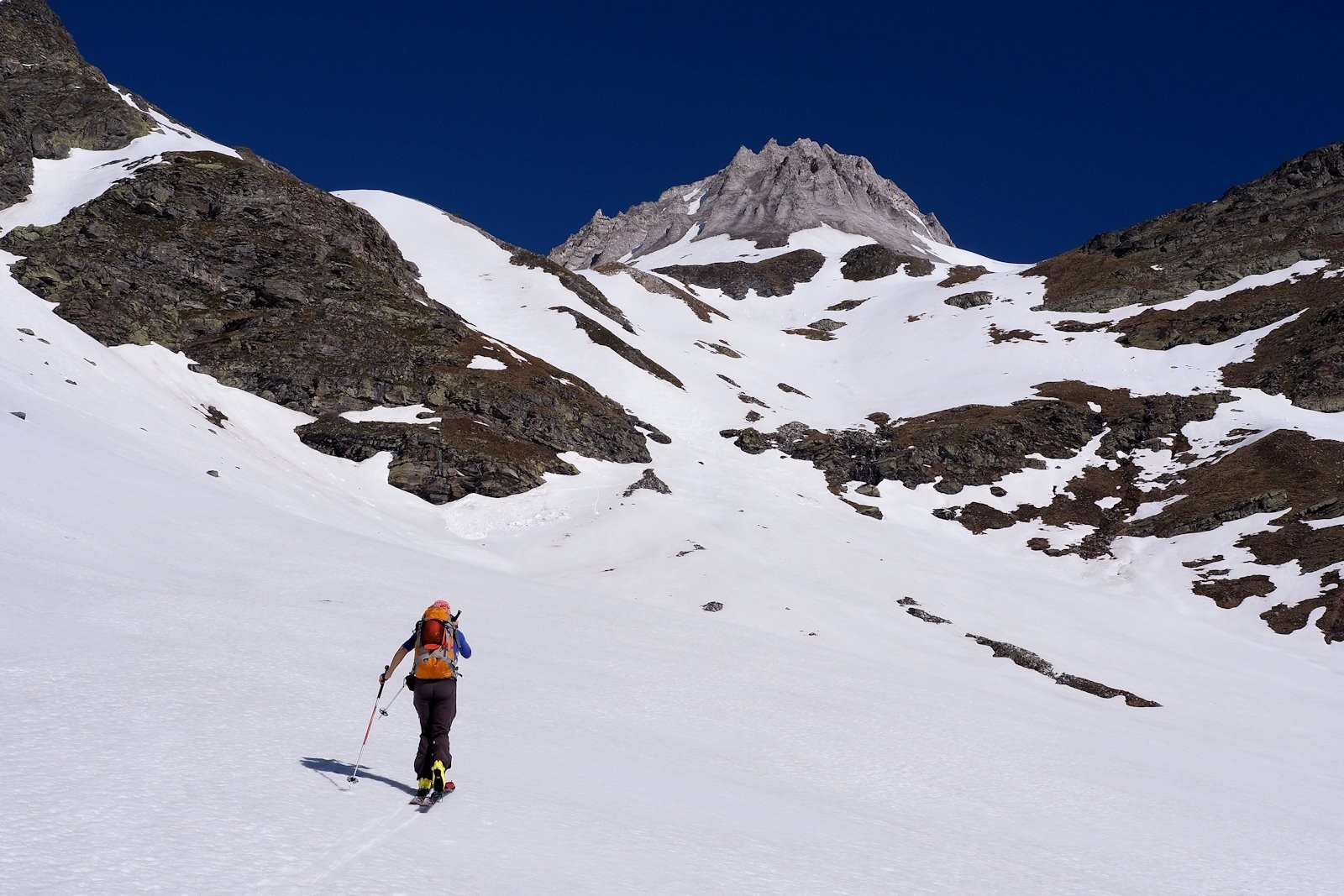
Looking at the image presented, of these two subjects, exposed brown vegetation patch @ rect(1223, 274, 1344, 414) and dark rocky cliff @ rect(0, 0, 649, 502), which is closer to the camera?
dark rocky cliff @ rect(0, 0, 649, 502)

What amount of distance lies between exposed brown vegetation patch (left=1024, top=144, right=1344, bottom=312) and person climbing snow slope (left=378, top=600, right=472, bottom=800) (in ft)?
385

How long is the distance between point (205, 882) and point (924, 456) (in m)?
74.6

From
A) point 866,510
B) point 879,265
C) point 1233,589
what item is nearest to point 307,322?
point 866,510

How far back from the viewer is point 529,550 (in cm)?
4722

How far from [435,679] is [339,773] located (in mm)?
1447

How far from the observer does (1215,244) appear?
114m

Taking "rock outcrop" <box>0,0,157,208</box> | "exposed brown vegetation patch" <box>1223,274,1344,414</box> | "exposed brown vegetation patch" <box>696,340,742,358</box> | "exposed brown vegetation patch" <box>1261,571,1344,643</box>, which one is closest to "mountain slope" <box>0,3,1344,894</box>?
"exposed brown vegetation patch" <box>1261,571,1344,643</box>

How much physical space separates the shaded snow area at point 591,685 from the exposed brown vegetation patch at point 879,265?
91.2 m

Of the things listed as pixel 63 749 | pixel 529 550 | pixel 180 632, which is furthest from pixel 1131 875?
pixel 529 550

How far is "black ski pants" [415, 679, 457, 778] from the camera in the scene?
973 cm

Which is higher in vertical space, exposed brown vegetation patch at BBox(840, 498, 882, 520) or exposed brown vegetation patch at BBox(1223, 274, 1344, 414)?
exposed brown vegetation patch at BBox(1223, 274, 1344, 414)

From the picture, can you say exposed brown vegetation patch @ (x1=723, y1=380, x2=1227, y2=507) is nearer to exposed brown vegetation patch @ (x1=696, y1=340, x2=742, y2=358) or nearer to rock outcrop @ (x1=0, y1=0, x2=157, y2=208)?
exposed brown vegetation patch @ (x1=696, y1=340, x2=742, y2=358)

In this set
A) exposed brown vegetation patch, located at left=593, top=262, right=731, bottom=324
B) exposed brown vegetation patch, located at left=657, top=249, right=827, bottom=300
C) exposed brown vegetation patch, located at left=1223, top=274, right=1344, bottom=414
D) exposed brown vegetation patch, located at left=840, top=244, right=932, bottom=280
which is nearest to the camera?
exposed brown vegetation patch, located at left=1223, top=274, right=1344, bottom=414

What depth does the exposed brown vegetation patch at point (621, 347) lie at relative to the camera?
289 ft
